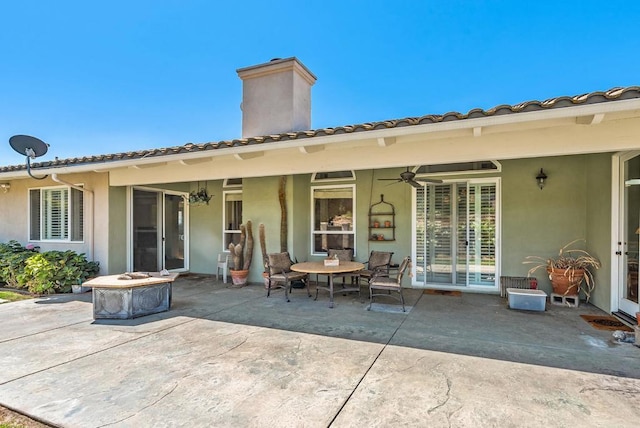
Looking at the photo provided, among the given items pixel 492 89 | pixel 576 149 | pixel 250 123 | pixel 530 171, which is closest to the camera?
pixel 576 149

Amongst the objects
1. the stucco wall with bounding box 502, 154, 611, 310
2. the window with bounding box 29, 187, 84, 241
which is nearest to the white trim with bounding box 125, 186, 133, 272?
the window with bounding box 29, 187, 84, 241

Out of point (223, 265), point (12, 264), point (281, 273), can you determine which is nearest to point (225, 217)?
point (223, 265)

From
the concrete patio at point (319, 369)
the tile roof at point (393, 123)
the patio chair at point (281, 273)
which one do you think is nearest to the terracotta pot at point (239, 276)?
the patio chair at point (281, 273)

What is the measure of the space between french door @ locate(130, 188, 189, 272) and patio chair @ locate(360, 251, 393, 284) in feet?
18.4

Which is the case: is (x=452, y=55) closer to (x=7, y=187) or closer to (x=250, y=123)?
(x=250, y=123)

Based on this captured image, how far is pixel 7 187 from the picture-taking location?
8.53m

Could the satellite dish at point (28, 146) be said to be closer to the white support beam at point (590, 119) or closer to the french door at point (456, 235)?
the french door at point (456, 235)

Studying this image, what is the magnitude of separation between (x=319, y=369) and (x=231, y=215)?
662 cm

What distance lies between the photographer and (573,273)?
221 inches

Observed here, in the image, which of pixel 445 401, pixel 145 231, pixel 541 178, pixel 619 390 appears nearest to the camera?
pixel 445 401

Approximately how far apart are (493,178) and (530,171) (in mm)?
684

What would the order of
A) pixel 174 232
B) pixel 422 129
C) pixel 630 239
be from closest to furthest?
pixel 422 129 → pixel 630 239 → pixel 174 232

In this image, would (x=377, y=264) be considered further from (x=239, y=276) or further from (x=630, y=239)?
(x=630, y=239)

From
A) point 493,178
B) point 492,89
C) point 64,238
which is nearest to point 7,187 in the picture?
point 64,238
